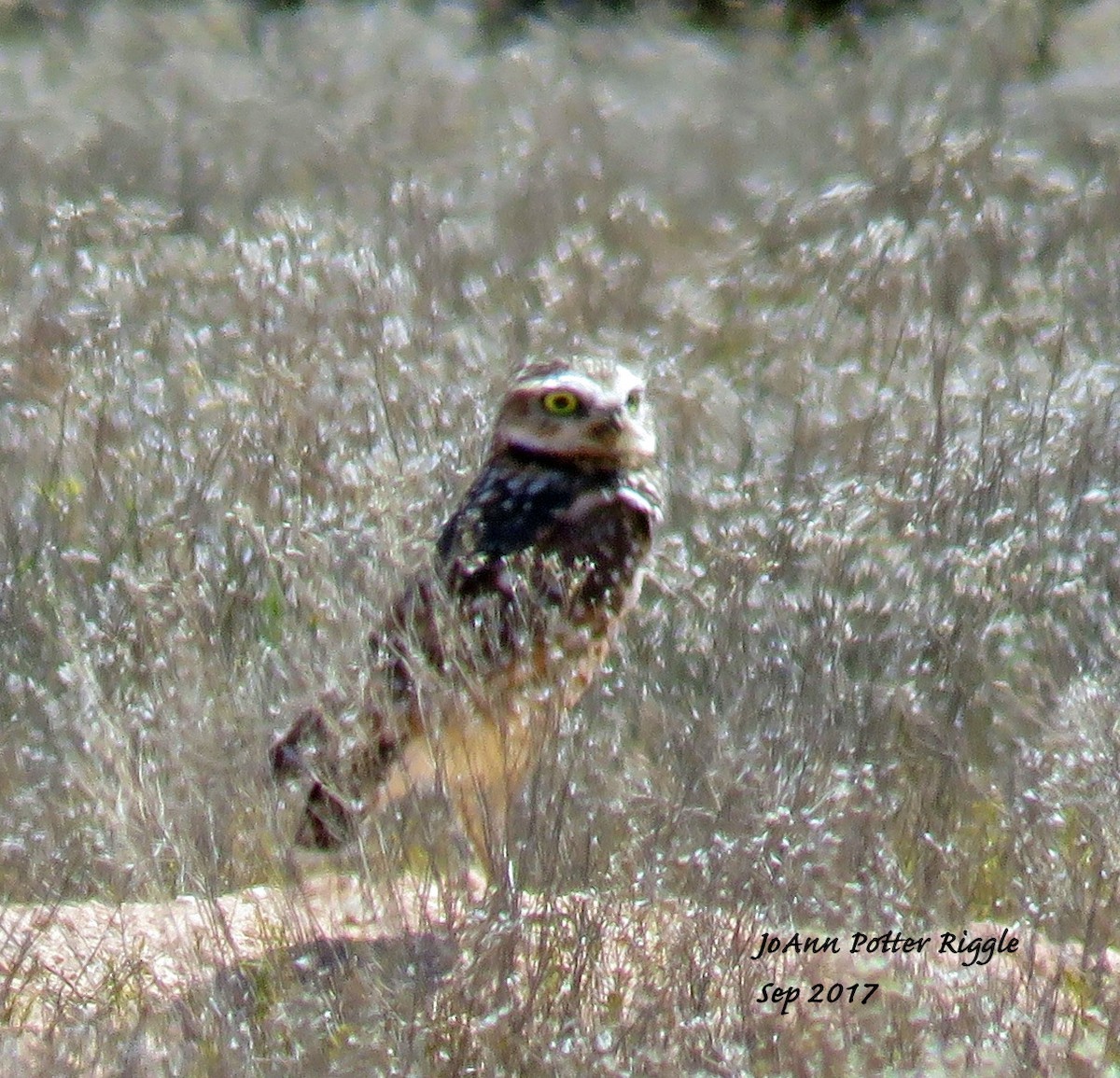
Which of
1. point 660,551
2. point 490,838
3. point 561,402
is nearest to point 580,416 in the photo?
point 561,402

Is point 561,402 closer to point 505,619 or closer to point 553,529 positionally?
point 553,529

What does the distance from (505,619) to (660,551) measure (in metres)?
1.12

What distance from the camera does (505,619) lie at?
4.92 m

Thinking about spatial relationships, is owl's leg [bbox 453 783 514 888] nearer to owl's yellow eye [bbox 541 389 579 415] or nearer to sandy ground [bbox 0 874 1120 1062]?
sandy ground [bbox 0 874 1120 1062]

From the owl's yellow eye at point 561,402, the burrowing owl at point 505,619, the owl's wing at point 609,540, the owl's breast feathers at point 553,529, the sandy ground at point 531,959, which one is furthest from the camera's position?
the owl's yellow eye at point 561,402

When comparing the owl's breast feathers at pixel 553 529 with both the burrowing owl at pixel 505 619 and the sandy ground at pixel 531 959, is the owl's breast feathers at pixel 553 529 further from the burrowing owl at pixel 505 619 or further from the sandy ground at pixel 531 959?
the sandy ground at pixel 531 959

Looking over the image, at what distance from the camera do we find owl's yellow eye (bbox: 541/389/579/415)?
5.50m

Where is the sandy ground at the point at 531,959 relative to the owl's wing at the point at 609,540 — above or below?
below

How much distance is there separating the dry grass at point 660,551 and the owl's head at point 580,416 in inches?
12.9

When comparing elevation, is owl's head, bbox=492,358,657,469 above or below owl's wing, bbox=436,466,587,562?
above

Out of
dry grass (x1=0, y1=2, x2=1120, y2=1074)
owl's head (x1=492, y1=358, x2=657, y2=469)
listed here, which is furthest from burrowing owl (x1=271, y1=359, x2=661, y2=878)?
dry grass (x1=0, y1=2, x2=1120, y2=1074)

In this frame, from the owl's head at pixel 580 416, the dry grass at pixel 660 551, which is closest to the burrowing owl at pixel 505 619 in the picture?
the owl's head at pixel 580 416

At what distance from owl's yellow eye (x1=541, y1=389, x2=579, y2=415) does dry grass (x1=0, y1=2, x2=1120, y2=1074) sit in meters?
0.40

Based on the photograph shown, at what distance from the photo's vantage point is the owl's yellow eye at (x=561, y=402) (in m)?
5.50
